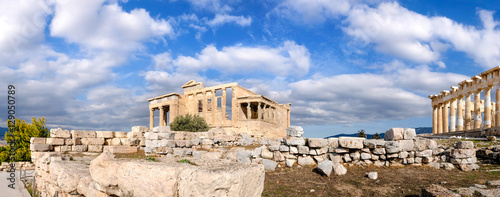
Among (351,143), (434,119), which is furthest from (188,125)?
(434,119)

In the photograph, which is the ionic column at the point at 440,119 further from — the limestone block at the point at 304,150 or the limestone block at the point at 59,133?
the limestone block at the point at 59,133

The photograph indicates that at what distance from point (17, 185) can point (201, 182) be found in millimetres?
14504

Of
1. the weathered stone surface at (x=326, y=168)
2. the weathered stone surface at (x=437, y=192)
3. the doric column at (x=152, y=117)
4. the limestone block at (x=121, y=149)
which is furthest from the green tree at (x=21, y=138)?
the weathered stone surface at (x=437, y=192)

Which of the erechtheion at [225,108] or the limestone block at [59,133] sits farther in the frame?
the erechtheion at [225,108]

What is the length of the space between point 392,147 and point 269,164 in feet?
15.3

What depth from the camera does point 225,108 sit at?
138 feet

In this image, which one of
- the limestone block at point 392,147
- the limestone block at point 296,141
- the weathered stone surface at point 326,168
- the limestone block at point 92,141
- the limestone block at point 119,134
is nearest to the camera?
the weathered stone surface at point 326,168

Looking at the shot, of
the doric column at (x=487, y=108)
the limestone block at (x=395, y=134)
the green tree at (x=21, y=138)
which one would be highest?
the doric column at (x=487, y=108)

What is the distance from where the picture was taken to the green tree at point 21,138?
24.4m

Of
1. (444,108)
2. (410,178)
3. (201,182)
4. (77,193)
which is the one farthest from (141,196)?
(444,108)

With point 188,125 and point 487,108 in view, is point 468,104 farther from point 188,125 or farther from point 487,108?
point 188,125

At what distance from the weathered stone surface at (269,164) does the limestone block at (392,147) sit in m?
4.24

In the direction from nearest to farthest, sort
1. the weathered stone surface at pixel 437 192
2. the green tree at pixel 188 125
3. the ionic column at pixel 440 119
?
the weathered stone surface at pixel 437 192 → the green tree at pixel 188 125 → the ionic column at pixel 440 119

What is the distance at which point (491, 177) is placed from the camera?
955 cm
